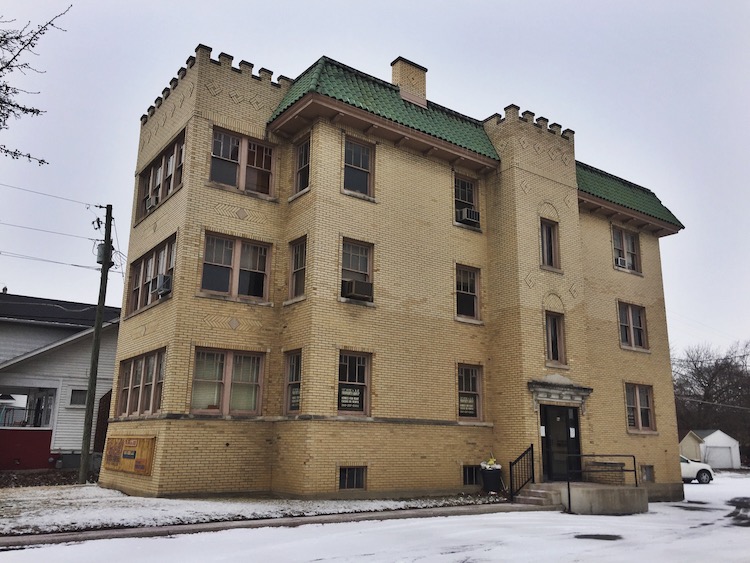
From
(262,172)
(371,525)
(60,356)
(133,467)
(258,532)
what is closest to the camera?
(258,532)

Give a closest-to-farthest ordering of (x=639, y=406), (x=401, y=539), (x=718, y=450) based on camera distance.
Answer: (x=401, y=539) < (x=639, y=406) < (x=718, y=450)

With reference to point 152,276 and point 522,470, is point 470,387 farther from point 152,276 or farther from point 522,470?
point 152,276

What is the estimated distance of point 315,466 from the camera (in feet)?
49.9

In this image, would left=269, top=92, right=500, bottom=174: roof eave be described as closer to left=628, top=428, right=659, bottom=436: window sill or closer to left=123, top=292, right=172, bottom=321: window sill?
left=123, top=292, right=172, bottom=321: window sill

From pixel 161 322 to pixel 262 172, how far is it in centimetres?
503

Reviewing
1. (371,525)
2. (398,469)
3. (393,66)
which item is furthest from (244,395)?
(393,66)

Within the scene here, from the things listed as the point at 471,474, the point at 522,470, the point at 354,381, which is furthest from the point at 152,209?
the point at 522,470

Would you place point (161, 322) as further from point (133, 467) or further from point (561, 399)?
point (561, 399)

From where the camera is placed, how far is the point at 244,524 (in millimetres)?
11078

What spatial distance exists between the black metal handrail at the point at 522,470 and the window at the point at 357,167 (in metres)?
8.45

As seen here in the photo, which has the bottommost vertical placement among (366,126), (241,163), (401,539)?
(401,539)

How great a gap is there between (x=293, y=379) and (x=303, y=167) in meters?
5.93

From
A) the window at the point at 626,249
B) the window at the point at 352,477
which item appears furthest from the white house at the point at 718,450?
the window at the point at 352,477

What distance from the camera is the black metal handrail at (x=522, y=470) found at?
1750 cm
